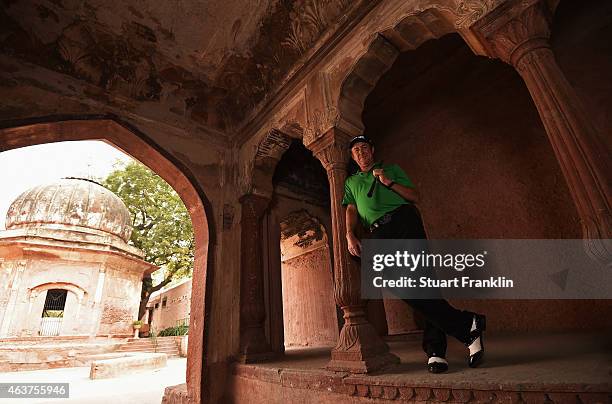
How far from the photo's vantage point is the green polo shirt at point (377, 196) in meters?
2.50

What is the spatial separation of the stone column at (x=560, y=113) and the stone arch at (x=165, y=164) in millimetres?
3774

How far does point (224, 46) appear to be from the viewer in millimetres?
4156

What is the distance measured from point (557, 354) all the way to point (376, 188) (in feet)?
5.61

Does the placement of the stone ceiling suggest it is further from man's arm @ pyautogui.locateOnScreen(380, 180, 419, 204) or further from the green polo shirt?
man's arm @ pyautogui.locateOnScreen(380, 180, 419, 204)

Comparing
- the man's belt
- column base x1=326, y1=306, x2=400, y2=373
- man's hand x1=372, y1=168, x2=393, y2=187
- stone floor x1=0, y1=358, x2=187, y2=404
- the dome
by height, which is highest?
the dome

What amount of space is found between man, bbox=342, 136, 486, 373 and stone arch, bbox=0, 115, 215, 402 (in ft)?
7.72

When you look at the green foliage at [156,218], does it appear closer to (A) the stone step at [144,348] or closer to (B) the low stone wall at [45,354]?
(A) the stone step at [144,348]

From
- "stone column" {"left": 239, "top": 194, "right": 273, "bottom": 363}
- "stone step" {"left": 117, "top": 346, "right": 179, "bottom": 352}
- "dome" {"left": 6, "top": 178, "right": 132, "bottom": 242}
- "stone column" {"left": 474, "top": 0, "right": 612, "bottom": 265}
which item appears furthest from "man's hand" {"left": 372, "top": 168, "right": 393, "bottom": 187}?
"dome" {"left": 6, "top": 178, "right": 132, "bottom": 242}

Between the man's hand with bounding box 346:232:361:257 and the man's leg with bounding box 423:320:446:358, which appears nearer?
the man's leg with bounding box 423:320:446:358

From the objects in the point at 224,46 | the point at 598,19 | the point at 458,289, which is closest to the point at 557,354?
the point at 458,289

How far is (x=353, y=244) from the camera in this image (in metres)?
2.67

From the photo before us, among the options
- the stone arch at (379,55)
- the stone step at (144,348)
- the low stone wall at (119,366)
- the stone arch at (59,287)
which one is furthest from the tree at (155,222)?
the stone arch at (379,55)

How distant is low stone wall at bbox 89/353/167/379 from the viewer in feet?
25.5

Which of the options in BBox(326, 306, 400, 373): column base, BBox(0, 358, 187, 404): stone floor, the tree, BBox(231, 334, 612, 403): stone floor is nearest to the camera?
BBox(231, 334, 612, 403): stone floor
